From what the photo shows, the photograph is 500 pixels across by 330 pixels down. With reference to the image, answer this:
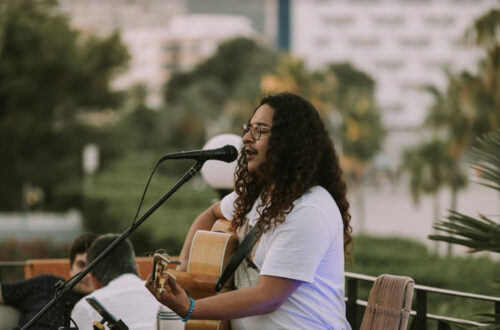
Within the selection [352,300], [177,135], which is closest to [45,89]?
[177,135]

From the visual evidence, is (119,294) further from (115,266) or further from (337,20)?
(337,20)

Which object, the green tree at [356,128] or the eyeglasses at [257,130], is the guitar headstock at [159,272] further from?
the green tree at [356,128]

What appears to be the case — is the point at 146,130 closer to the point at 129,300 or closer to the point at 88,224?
the point at 88,224

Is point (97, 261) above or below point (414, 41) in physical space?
above

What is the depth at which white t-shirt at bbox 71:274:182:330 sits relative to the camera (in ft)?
13.0

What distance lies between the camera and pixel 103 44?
4178 cm

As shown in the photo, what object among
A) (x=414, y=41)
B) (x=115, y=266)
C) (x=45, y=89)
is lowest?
(x=414, y=41)

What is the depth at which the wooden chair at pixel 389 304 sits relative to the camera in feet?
11.1

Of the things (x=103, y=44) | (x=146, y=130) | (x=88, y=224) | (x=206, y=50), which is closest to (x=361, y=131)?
(x=146, y=130)

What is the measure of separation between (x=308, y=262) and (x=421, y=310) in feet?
4.30

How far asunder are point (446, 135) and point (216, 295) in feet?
103

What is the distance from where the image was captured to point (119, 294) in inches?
158

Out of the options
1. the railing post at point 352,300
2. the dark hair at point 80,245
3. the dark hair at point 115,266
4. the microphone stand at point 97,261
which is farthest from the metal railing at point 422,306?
the dark hair at point 80,245

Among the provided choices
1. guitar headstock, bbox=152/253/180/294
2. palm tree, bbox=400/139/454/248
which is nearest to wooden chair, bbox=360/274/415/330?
guitar headstock, bbox=152/253/180/294
